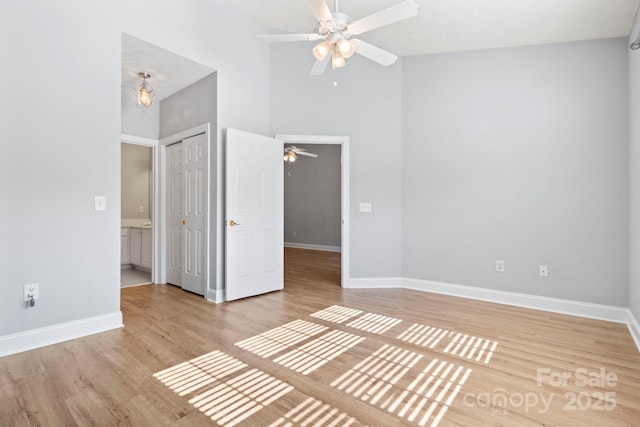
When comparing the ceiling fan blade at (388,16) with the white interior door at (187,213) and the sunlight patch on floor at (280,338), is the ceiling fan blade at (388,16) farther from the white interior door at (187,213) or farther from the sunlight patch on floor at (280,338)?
the sunlight patch on floor at (280,338)

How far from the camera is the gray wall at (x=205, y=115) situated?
12.8ft

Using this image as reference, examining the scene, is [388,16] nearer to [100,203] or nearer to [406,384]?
[406,384]

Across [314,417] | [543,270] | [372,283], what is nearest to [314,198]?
[372,283]

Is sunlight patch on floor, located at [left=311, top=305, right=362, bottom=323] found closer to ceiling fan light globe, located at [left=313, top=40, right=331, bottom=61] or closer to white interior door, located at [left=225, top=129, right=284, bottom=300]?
white interior door, located at [left=225, top=129, right=284, bottom=300]

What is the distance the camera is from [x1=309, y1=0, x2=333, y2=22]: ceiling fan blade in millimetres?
2263

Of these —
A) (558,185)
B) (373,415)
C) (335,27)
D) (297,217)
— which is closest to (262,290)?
(373,415)

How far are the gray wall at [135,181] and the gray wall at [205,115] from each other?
8.62 ft

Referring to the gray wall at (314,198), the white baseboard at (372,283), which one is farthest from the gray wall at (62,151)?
the gray wall at (314,198)

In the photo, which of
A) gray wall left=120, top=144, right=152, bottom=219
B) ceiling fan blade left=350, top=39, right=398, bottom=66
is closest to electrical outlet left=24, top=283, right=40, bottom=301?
ceiling fan blade left=350, top=39, right=398, bottom=66

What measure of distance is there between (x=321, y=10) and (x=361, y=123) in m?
2.33

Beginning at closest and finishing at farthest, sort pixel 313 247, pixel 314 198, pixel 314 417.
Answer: pixel 314 417
pixel 313 247
pixel 314 198

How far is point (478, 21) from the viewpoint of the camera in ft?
11.7

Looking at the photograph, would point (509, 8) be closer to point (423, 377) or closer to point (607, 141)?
point (607, 141)

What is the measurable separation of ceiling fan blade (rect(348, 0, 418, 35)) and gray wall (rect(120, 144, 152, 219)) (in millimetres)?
5626
